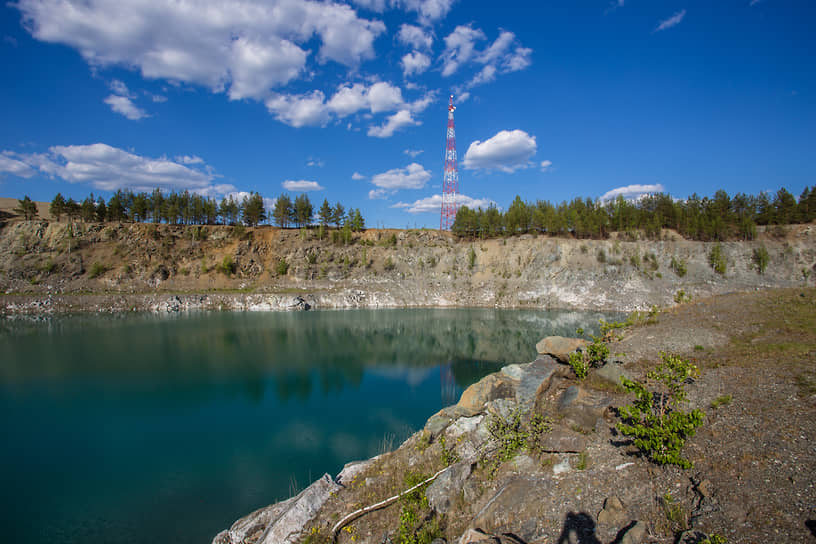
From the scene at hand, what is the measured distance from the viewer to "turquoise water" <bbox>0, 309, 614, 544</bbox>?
478 inches

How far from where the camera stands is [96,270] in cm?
7188

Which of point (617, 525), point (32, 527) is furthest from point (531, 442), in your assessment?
point (32, 527)

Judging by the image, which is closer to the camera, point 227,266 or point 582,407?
point 582,407

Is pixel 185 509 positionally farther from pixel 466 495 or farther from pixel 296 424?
pixel 466 495

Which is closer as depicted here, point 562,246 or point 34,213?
point 562,246

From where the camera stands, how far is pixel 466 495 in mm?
8242

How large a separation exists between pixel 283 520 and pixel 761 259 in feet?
268

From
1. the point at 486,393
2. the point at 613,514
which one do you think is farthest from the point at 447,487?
the point at 486,393

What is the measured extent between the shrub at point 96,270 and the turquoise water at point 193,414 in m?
30.1

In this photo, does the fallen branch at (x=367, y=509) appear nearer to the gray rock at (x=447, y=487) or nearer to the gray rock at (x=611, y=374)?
the gray rock at (x=447, y=487)

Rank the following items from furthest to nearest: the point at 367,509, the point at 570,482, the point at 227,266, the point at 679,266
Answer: the point at 227,266 → the point at 679,266 → the point at 367,509 → the point at 570,482

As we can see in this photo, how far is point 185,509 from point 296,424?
699 centimetres

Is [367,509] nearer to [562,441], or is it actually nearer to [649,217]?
[562,441]

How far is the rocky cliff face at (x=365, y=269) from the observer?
2467 inches
